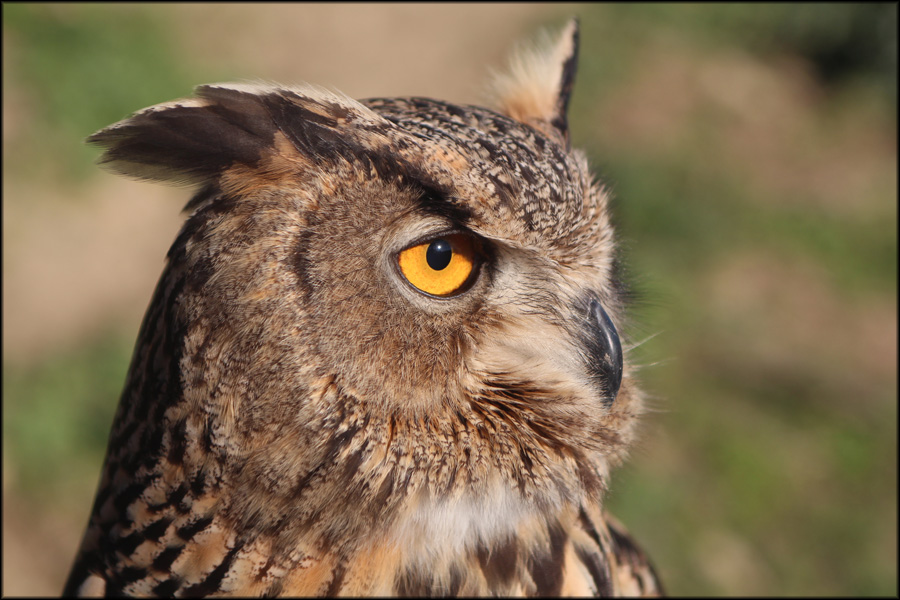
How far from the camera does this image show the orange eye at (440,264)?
1.05 meters

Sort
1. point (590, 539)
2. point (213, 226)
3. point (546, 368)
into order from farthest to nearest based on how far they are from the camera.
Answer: point (590, 539) → point (546, 368) → point (213, 226)

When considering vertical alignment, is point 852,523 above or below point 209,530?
below

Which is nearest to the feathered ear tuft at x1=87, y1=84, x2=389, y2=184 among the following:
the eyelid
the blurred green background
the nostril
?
the eyelid

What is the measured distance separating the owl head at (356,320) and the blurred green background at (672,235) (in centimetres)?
32

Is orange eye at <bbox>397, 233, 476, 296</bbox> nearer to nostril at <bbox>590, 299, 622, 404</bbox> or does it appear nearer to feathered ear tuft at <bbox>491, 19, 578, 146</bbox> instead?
nostril at <bbox>590, 299, 622, 404</bbox>

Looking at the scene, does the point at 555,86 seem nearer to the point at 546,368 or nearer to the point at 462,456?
the point at 546,368

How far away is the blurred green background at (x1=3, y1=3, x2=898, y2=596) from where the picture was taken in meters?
2.82

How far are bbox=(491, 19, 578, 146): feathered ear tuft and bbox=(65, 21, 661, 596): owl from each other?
0.19 metres

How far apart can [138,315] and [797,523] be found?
8.90ft

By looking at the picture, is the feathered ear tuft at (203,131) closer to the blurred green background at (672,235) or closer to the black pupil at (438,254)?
the black pupil at (438,254)

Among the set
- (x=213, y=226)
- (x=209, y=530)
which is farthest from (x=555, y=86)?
(x=209, y=530)

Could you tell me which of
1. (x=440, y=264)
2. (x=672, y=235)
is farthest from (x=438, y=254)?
(x=672, y=235)

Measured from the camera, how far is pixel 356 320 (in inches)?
40.0

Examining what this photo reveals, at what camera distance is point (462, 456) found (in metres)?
1.10
